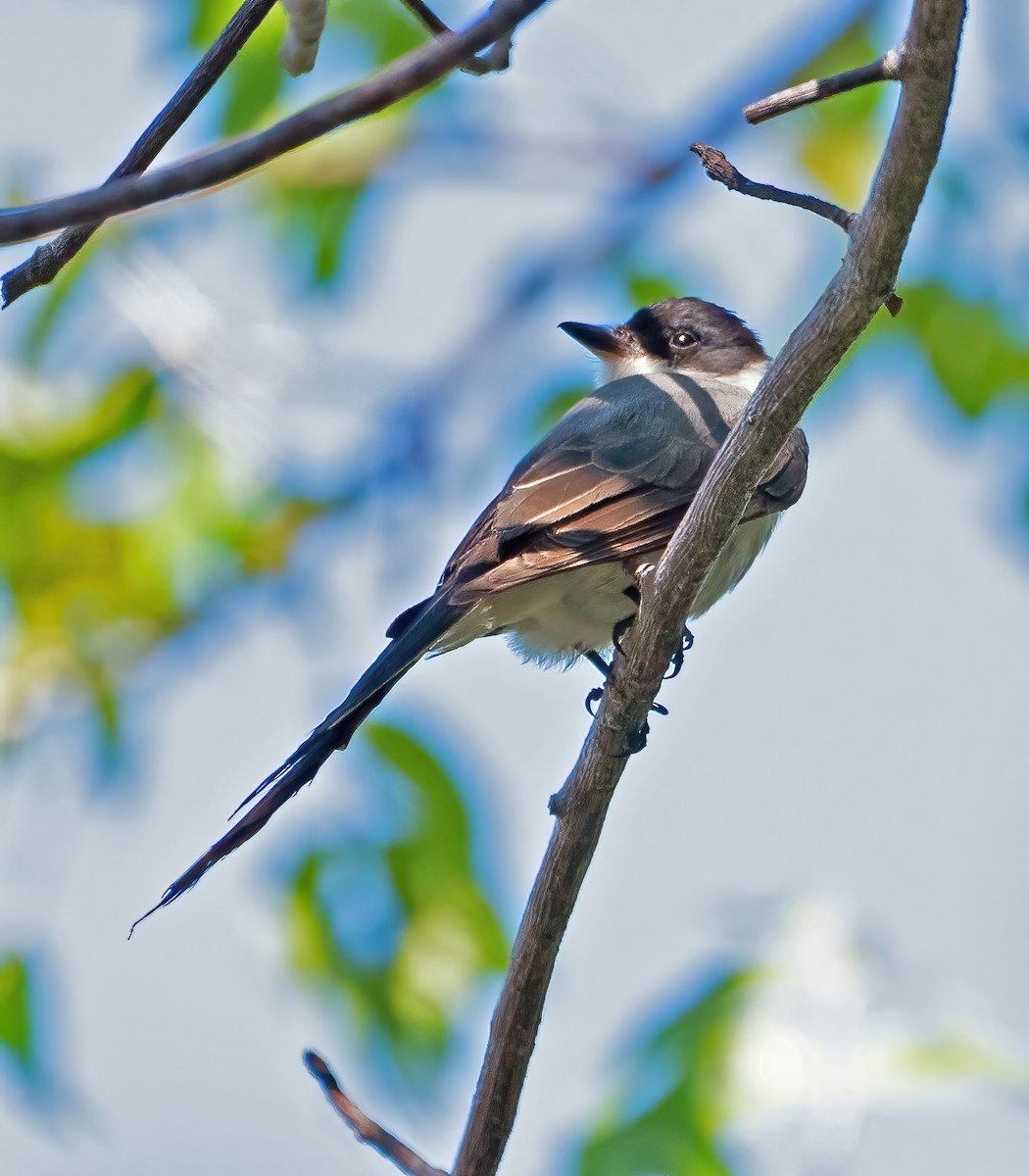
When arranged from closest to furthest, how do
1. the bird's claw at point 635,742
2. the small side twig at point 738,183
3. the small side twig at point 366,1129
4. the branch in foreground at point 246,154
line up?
the branch in foreground at point 246,154 → the small side twig at point 738,183 → the small side twig at point 366,1129 → the bird's claw at point 635,742

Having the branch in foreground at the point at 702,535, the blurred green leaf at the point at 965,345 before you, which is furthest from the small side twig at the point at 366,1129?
the blurred green leaf at the point at 965,345

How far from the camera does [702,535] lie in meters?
2.76

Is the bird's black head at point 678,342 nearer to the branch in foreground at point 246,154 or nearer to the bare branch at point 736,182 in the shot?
the bare branch at point 736,182

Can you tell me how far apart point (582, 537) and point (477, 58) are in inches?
74.7

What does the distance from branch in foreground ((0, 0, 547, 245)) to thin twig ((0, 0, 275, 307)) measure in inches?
21.8

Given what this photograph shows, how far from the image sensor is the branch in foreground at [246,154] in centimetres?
156

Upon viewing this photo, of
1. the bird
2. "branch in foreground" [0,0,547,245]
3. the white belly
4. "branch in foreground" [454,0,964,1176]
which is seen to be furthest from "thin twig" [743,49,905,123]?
the white belly

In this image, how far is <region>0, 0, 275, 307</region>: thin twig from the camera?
2141mm

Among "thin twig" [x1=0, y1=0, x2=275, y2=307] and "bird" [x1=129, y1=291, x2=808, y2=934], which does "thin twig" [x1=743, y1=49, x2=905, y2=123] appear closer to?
"thin twig" [x1=0, y1=0, x2=275, y2=307]

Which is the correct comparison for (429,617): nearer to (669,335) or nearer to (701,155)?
(701,155)

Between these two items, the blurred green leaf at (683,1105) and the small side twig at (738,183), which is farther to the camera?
the blurred green leaf at (683,1105)

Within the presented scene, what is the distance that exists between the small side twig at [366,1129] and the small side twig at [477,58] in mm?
1694

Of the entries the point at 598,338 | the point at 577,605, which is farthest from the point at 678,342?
the point at 577,605

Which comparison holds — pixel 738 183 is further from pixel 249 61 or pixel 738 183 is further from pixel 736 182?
pixel 249 61
